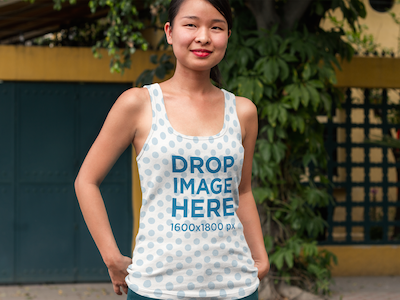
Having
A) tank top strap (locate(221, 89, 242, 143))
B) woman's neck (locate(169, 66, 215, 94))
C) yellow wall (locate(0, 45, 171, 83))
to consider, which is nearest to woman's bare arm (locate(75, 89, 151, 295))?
woman's neck (locate(169, 66, 215, 94))

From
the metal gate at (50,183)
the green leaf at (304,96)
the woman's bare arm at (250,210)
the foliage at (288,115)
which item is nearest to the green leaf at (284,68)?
the foliage at (288,115)

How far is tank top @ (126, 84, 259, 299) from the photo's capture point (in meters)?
1.23

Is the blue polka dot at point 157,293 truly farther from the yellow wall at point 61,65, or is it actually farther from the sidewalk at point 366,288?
the yellow wall at point 61,65

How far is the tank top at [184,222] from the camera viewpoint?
1234mm

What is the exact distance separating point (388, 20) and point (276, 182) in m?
6.81

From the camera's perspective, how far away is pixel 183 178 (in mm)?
1255

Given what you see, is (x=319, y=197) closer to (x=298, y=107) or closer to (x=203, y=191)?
(x=298, y=107)

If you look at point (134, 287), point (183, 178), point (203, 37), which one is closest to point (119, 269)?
point (134, 287)

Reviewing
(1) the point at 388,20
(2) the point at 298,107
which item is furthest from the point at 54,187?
(1) the point at 388,20

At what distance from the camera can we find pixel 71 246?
198 inches

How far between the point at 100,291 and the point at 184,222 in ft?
12.9

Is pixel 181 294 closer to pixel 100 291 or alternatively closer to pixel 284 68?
pixel 284 68

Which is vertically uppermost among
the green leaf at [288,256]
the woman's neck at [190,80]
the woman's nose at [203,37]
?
the woman's nose at [203,37]

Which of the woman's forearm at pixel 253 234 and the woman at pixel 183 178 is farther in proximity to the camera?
the woman's forearm at pixel 253 234
